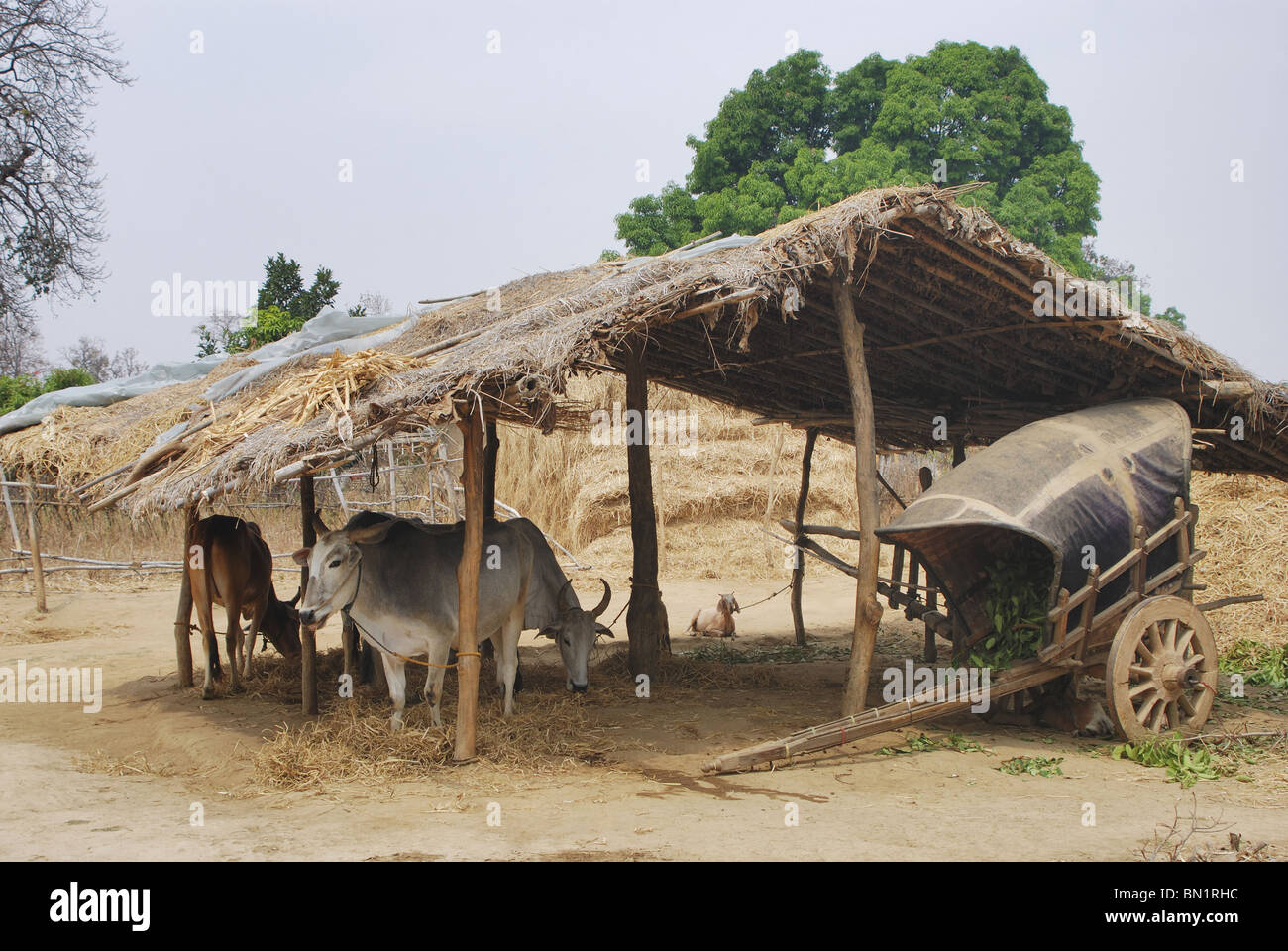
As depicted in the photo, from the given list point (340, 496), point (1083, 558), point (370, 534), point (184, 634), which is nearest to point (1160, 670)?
point (1083, 558)

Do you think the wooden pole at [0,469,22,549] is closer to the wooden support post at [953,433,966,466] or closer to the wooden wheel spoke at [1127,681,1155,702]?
the wooden support post at [953,433,966,466]

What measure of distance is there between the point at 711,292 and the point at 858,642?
2700 millimetres

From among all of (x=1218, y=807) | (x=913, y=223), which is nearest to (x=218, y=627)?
(x=913, y=223)

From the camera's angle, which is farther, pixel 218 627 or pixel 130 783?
pixel 218 627

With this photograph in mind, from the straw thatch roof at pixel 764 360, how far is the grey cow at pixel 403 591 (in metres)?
0.78

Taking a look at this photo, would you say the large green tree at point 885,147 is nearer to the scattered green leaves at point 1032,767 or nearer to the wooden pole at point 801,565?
the wooden pole at point 801,565

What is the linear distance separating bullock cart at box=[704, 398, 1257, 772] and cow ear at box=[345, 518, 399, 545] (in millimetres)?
2946

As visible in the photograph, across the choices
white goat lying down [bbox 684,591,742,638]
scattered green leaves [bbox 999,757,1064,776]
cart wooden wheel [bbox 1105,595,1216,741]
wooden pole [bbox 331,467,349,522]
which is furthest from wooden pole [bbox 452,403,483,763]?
wooden pole [bbox 331,467,349,522]

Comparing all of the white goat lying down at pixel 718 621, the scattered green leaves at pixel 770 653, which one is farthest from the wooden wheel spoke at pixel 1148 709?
the white goat lying down at pixel 718 621

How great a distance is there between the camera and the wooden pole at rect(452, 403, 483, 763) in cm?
666

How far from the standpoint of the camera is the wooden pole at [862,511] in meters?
7.09

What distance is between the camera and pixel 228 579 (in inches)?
371

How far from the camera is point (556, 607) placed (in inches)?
365

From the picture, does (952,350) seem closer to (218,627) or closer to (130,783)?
(130,783)
